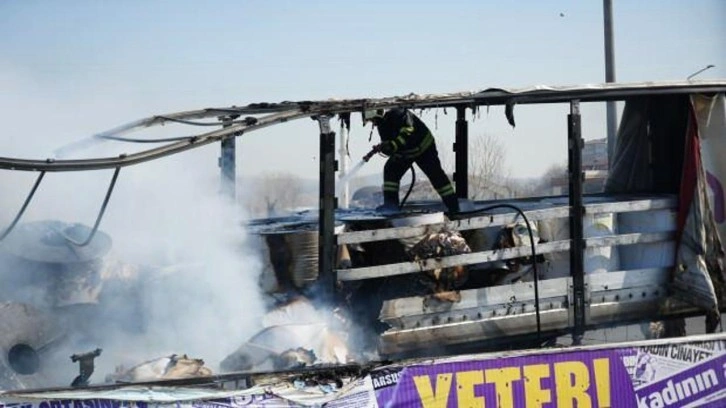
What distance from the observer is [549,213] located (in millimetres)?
5664

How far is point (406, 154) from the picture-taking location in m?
6.62

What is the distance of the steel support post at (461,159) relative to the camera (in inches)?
276

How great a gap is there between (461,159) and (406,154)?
0.83m

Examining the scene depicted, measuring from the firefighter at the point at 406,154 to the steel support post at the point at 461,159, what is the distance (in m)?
0.47

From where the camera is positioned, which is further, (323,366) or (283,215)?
(283,215)

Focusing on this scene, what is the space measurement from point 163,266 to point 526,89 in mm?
2977

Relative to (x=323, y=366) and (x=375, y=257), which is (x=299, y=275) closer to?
(x=375, y=257)

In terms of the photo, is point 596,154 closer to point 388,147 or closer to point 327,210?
point 388,147

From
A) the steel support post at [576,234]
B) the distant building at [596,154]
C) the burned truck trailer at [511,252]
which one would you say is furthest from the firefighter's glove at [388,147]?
the distant building at [596,154]

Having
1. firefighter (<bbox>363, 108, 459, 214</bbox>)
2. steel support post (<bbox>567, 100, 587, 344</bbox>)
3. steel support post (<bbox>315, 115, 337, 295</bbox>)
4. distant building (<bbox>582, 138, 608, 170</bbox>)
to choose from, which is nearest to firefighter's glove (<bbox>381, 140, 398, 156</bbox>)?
firefighter (<bbox>363, 108, 459, 214</bbox>)

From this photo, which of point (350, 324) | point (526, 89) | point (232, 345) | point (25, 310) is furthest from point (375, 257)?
point (25, 310)

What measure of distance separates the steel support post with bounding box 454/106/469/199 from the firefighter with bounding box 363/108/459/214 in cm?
47

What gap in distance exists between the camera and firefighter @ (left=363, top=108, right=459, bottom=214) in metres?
6.22

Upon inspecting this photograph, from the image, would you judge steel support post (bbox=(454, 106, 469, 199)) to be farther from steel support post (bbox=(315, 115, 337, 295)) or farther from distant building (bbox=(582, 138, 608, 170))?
distant building (bbox=(582, 138, 608, 170))
